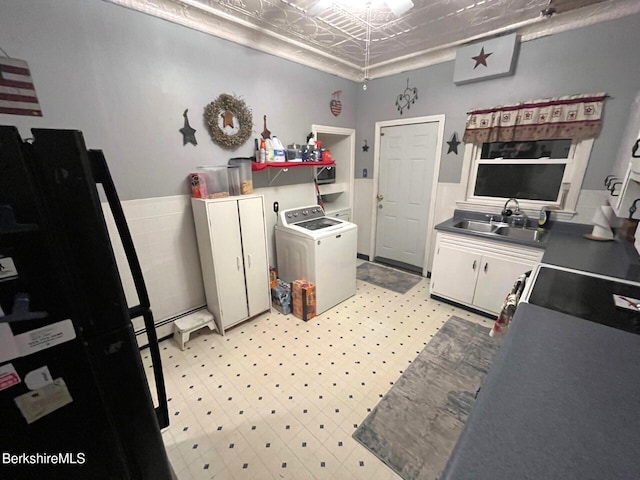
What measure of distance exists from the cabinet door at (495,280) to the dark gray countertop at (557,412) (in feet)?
4.91

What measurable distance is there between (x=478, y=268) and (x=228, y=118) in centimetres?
286

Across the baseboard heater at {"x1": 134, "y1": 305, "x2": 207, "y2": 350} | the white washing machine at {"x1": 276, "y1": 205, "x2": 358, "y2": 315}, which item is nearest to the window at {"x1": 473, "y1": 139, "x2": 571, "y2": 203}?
the white washing machine at {"x1": 276, "y1": 205, "x2": 358, "y2": 315}

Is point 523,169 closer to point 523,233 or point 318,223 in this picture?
point 523,233

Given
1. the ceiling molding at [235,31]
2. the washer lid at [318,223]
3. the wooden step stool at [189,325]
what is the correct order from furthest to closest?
the washer lid at [318,223], the wooden step stool at [189,325], the ceiling molding at [235,31]

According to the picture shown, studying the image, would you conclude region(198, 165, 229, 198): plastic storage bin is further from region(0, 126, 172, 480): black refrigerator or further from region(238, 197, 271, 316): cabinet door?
region(0, 126, 172, 480): black refrigerator

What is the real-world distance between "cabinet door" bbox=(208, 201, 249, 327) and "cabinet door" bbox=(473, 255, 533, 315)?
7.82 feet

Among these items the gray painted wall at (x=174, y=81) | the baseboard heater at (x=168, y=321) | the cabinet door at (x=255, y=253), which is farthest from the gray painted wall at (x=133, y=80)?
the baseboard heater at (x=168, y=321)

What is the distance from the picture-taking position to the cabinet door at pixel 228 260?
7.44 feet

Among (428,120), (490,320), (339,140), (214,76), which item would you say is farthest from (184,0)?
(490,320)

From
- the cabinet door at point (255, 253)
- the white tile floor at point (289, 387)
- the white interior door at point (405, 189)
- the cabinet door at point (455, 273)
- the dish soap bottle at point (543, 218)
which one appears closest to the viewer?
the white tile floor at point (289, 387)

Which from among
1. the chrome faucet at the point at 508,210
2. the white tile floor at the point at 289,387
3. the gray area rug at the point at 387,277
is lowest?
the white tile floor at the point at 289,387

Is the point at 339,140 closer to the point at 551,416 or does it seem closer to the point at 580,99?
the point at 580,99

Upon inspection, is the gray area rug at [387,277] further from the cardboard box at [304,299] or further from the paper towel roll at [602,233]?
the paper towel roll at [602,233]

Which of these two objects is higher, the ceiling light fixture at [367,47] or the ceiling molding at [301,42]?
the ceiling light fixture at [367,47]
